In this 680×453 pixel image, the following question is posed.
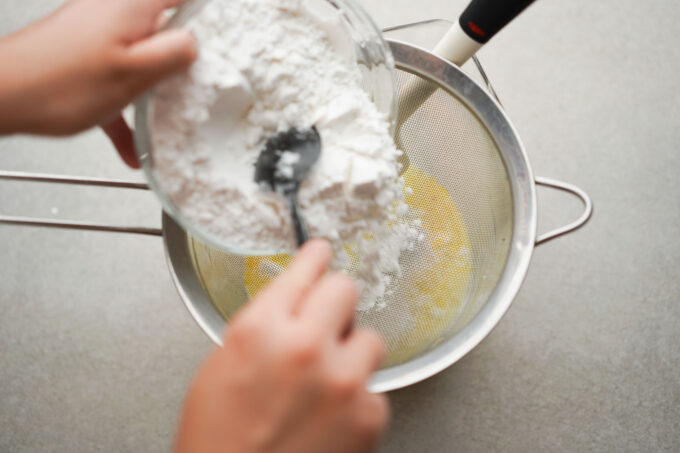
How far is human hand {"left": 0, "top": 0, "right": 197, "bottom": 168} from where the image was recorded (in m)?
0.47

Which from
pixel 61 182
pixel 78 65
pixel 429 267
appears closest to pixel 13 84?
pixel 78 65

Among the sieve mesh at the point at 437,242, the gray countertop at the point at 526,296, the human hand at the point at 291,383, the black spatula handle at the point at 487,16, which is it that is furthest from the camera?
the gray countertop at the point at 526,296

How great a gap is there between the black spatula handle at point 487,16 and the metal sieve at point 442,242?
3.1 inches

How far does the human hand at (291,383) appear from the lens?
1.38ft

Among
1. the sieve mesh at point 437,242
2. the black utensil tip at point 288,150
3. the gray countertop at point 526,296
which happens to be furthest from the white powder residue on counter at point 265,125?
the gray countertop at point 526,296

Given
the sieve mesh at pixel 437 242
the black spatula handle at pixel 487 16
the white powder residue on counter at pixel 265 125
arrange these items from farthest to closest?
the sieve mesh at pixel 437 242 < the black spatula handle at pixel 487 16 < the white powder residue on counter at pixel 265 125

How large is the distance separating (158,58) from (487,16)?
0.48 m

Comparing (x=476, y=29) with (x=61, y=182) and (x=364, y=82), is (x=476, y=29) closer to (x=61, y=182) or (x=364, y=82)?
(x=364, y=82)

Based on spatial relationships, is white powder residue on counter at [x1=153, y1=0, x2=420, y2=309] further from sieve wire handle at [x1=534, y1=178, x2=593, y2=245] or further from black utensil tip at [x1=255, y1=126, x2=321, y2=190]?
sieve wire handle at [x1=534, y1=178, x2=593, y2=245]

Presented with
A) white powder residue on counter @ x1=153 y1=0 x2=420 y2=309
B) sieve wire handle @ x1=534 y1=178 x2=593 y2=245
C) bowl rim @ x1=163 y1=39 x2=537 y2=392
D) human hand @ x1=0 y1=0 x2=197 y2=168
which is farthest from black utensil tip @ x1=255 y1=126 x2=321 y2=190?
sieve wire handle @ x1=534 y1=178 x2=593 y2=245

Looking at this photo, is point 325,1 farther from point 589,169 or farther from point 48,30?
point 589,169

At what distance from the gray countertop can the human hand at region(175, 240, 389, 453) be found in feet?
1.98

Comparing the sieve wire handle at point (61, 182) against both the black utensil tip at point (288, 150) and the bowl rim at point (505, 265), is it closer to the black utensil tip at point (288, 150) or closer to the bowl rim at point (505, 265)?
the bowl rim at point (505, 265)

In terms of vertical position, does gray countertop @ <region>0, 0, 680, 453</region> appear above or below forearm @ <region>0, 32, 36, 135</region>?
below
